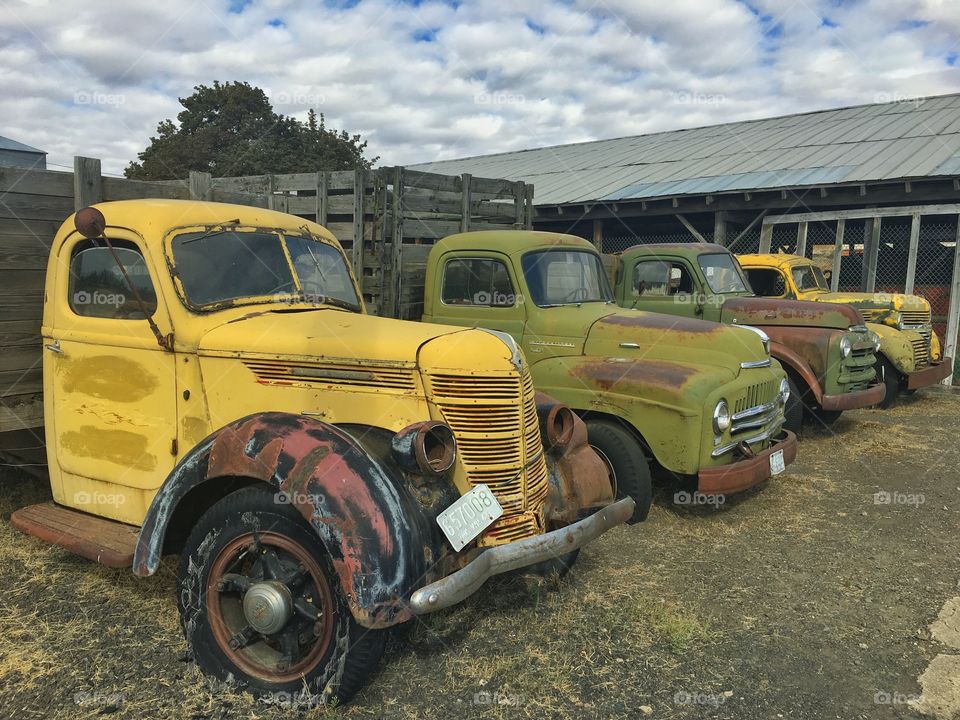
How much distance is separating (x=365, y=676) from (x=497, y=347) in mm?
1408

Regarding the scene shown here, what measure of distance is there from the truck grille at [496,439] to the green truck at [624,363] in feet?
5.61

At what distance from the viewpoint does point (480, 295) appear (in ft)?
18.2

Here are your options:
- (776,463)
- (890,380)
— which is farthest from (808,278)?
(776,463)

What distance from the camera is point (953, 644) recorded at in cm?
333

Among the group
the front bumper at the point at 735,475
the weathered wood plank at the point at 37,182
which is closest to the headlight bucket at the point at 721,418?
the front bumper at the point at 735,475

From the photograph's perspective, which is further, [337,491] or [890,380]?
[890,380]

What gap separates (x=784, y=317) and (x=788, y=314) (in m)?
0.05

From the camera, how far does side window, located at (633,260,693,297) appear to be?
730 centimetres

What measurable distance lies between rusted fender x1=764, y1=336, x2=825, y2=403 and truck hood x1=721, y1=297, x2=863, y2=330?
311mm

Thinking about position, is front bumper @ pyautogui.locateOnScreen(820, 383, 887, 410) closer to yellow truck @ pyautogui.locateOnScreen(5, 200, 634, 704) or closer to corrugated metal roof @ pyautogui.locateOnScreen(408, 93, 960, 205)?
yellow truck @ pyautogui.locateOnScreen(5, 200, 634, 704)

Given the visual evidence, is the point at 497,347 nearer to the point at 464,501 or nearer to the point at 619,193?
the point at 464,501

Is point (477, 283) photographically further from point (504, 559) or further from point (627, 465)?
point (504, 559)

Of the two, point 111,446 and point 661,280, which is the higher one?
point 661,280

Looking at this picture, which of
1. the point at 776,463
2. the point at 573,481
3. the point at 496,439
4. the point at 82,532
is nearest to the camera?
the point at 496,439
